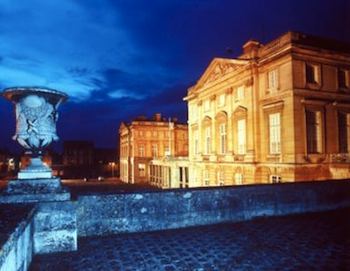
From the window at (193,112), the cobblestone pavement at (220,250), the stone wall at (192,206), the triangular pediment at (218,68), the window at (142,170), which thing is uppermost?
the triangular pediment at (218,68)

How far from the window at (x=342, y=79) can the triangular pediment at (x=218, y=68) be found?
628 centimetres

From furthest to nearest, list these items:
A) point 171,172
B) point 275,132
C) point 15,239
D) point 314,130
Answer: point 171,172, point 275,132, point 314,130, point 15,239

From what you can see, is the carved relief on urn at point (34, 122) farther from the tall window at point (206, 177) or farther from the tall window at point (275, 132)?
the tall window at point (206, 177)

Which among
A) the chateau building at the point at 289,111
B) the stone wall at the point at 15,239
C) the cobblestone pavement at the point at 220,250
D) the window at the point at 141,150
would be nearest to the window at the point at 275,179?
the chateau building at the point at 289,111

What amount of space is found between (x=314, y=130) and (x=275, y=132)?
2341mm

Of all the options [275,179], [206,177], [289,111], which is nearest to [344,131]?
[289,111]

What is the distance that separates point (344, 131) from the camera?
1858cm

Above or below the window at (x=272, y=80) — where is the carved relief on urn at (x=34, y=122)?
below

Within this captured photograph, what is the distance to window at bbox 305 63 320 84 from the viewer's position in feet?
57.7

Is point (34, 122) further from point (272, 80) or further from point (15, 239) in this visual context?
point (272, 80)

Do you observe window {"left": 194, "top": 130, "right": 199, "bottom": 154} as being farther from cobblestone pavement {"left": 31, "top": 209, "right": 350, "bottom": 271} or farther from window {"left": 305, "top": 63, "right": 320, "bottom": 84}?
cobblestone pavement {"left": 31, "top": 209, "right": 350, "bottom": 271}

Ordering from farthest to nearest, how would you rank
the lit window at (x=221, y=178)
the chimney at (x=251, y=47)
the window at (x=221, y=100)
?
the window at (x=221, y=100)
the lit window at (x=221, y=178)
the chimney at (x=251, y=47)

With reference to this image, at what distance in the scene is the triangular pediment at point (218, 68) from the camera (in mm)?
21859

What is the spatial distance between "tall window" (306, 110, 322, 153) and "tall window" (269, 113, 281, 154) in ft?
5.64
